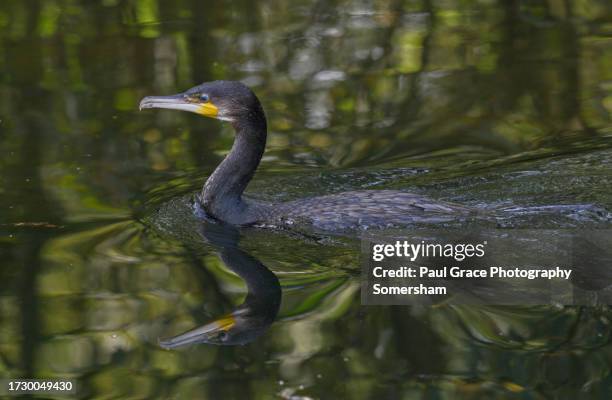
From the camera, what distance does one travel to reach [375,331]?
21.2 feet

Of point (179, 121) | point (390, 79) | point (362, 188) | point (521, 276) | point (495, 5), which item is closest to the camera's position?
point (521, 276)

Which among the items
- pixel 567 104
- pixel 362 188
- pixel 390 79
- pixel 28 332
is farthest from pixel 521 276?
pixel 390 79

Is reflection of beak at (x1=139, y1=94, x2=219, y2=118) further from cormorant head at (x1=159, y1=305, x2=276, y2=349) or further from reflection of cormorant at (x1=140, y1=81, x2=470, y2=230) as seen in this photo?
cormorant head at (x1=159, y1=305, x2=276, y2=349)

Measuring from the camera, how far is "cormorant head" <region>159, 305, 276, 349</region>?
21.0ft

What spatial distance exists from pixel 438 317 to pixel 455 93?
16.6 feet

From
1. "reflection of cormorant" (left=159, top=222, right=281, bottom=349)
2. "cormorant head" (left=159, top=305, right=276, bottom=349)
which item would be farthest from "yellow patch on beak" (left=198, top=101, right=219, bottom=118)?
"cormorant head" (left=159, top=305, right=276, bottom=349)

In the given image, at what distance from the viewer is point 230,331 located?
6535mm

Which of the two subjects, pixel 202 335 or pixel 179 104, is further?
pixel 179 104

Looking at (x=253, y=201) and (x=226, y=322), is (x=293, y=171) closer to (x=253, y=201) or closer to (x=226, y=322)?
(x=253, y=201)

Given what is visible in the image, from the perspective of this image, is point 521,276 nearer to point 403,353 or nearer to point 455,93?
point 403,353

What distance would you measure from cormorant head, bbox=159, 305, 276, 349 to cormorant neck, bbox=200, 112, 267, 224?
1.86 metres

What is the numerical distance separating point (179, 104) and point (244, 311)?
7.29 feet

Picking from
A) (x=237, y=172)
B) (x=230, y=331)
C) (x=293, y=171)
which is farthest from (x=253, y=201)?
(x=230, y=331)

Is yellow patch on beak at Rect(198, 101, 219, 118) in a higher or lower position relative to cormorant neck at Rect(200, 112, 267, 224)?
higher
